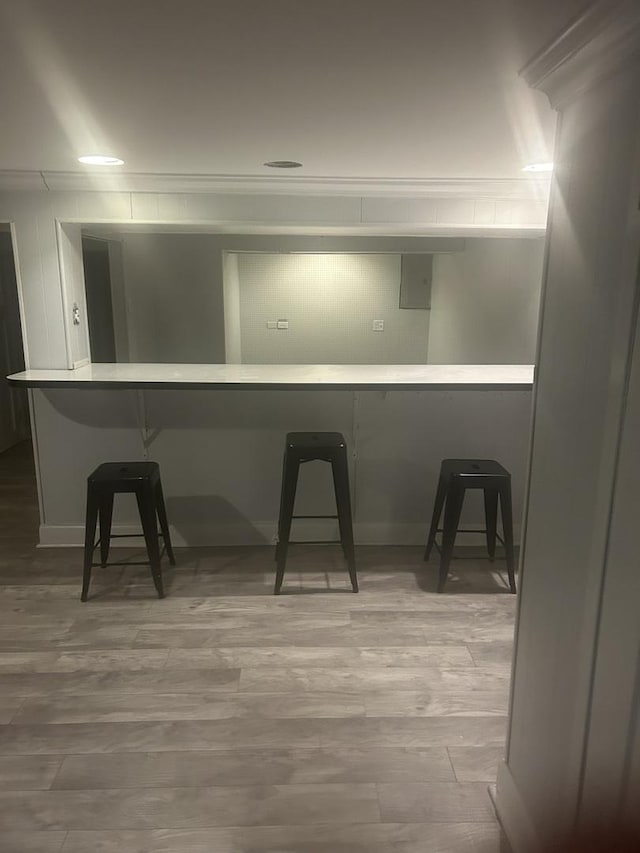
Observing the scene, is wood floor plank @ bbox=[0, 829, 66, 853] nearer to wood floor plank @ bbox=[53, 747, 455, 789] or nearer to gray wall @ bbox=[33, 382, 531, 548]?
wood floor plank @ bbox=[53, 747, 455, 789]

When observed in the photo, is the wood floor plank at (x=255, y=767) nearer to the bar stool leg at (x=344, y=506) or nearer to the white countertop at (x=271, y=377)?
the bar stool leg at (x=344, y=506)

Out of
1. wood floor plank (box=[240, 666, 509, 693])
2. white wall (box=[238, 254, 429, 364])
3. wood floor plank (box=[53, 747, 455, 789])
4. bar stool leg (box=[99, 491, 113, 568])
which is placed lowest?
wood floor plank (box=[53, 747, 455, 789])

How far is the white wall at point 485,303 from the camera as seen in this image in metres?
4.76

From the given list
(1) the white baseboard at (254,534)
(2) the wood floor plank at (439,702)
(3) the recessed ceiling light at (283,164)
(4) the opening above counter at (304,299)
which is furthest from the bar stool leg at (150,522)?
(4) the opening above counter at (304,299)

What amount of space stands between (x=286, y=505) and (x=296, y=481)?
0.41ft

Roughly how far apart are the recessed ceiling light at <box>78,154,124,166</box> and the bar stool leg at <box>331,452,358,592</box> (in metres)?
1.60

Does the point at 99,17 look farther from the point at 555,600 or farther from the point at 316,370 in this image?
the point at 316,370

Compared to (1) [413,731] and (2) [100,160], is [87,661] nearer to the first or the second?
(1) [413,731]

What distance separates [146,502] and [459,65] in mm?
2213

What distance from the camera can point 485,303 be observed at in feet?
16.5

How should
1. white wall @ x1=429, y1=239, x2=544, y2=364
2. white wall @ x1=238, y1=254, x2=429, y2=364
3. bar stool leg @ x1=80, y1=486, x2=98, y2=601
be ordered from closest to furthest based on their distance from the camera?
bar stool leg @ x1=80, y1=486, x2=98, y2=601 < white wall @ x1=429, y1=239, x2=544, y2=364 < white wall @ x1=238, y1=254, x2=429, y2=364

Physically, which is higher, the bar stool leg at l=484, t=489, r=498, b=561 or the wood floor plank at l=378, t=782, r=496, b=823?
the bar stool leg at l=484, t=489, r=498, b=561

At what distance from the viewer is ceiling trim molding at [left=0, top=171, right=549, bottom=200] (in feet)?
9.10

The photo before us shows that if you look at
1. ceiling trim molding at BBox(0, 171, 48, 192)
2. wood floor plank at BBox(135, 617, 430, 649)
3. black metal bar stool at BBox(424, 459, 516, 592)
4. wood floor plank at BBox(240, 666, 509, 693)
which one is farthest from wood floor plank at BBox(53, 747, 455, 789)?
ceiling trim molding at BBox(0, 171, 48, 192)
